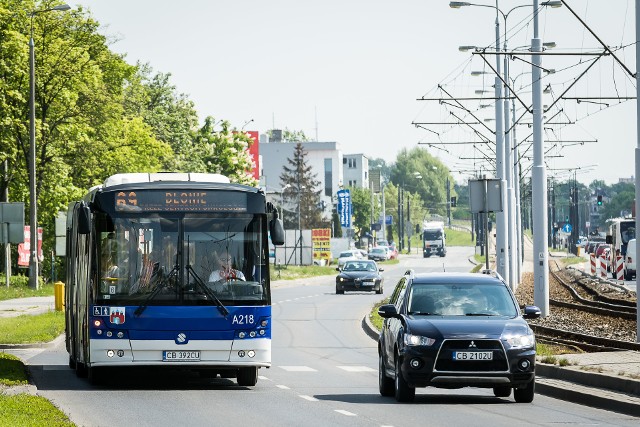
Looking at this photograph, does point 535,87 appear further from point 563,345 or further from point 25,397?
point 25,397

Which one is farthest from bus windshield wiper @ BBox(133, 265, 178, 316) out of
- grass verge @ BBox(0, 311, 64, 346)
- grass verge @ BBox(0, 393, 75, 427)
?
grass verge @ BBox(0, 311, 64, 346)

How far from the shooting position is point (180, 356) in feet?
65.9

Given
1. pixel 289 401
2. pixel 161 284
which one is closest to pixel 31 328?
pixel 161 284

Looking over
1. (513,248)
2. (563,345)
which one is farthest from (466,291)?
(513,248)

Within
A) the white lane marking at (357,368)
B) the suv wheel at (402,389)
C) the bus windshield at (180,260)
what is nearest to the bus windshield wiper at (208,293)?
Result: the bus windshield at (180,260)

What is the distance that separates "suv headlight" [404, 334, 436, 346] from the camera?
17594 millimetres

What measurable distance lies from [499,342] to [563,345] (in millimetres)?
11204

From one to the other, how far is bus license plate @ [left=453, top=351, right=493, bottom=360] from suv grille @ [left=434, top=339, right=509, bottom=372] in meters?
0.04

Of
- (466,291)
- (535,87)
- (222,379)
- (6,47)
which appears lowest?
(222,379)

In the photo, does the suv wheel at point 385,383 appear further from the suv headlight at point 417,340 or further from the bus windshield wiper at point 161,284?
the bus windshield wiper at point 161,284

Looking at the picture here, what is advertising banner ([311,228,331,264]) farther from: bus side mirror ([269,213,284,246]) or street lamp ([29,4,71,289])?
bus side mirror ([269,213,284,246])

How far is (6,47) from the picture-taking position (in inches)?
2469

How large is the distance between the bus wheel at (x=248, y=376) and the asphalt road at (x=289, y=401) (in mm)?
174

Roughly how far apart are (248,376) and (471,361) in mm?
4874
